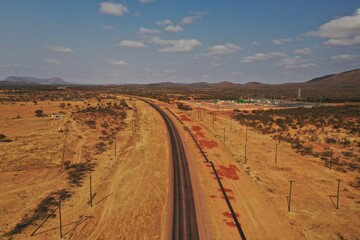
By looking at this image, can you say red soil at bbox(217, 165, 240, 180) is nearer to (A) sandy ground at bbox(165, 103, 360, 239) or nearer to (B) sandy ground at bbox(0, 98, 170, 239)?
(A) sandy ground at bbox(165, 103, 360, 239)

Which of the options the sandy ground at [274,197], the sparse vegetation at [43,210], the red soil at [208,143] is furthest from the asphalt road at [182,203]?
the sparse vegetation at [43,210]

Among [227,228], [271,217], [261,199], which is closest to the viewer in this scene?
[227,228]

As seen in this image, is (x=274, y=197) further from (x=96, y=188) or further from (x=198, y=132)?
(x=198, y=132)

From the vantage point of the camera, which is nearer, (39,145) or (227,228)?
(227,228)

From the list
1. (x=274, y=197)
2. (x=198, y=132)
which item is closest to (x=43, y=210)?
(x=274, y=197)

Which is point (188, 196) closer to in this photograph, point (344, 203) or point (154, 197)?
point (154, 197)

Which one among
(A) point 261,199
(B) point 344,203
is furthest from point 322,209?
(A) point 261,199

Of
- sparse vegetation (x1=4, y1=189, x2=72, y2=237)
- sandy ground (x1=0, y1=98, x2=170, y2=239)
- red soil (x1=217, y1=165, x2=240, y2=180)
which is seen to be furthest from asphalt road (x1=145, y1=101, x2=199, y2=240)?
sparse vegetation (x1=4, y1=189, x2=72, y2=237)
